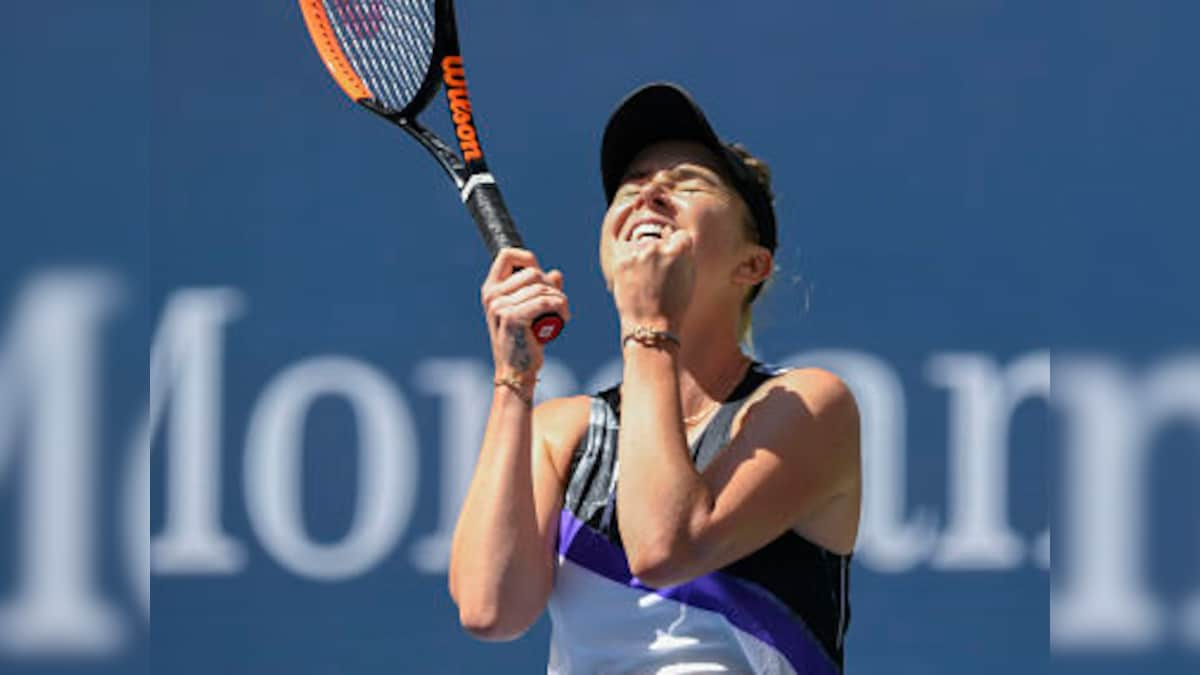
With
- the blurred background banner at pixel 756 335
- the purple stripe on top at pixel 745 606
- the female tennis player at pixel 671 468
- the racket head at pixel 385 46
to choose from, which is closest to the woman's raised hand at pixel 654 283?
the female tennis player at pixel 671 468

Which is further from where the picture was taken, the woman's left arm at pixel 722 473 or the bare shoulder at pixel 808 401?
the bare shoulder at pixel 808 401

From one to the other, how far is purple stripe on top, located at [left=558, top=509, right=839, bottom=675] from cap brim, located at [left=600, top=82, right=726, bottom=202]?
1.56 feet

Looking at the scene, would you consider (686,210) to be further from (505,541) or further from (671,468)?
(505,541)

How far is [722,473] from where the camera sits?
1965 mm

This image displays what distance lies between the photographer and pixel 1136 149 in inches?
146

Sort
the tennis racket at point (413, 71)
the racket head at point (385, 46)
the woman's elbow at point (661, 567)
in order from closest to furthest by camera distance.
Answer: the woman's elbow at point (661, 567) < the tennis racket at point (413, 71) < the racket head at point (385, 46)

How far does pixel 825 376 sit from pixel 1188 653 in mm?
1985

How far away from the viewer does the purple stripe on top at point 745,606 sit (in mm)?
1942

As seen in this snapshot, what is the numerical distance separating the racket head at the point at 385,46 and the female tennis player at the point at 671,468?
0.39m

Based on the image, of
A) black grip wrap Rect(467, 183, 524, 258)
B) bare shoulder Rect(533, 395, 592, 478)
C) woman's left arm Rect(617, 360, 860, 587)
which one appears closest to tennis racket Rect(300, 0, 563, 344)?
black grip wrap Rect(467, 183, 524, 258)

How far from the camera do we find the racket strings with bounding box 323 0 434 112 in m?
2.55

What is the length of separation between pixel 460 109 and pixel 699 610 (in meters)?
0.77

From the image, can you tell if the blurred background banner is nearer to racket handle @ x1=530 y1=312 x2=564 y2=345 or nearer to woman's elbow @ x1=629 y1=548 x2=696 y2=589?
racket handle @ x1=530 y1=312 x2=564 y2=345

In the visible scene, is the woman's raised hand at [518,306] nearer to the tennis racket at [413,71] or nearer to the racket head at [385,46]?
the tennis racket at [413,71]
